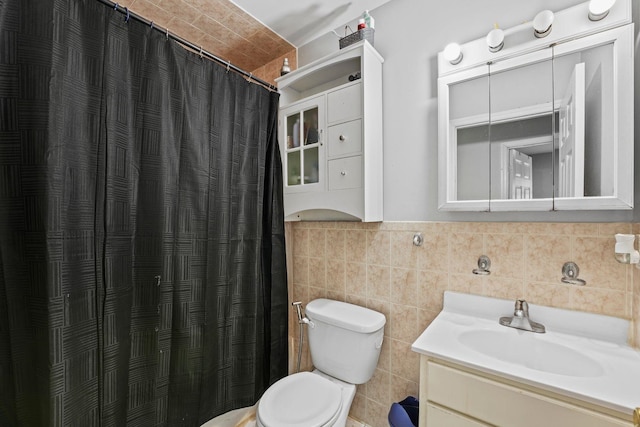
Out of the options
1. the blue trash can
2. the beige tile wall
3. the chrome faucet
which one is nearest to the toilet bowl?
the blue trash can

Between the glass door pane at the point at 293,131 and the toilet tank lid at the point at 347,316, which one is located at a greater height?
the glass door pane at the point at 293,131

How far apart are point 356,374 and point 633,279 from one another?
1.16 metres

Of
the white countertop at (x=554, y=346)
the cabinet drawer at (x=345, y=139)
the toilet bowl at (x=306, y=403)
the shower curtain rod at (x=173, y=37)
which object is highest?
the shower curtain rod at (x=173, y=37)

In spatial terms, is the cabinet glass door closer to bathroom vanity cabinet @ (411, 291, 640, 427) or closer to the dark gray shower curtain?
the dark gray shower curtain

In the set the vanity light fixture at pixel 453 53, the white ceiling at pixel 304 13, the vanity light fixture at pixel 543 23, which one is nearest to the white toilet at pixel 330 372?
the vanity light fixture at pixel 453 53

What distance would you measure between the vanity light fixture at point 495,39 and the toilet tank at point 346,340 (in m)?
1.32

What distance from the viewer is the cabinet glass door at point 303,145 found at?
157 cm

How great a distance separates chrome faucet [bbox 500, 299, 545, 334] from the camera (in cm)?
107

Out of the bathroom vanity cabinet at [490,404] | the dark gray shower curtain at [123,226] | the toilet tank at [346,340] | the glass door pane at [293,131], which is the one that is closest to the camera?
the bathroom vanity cabinet at [490,404]

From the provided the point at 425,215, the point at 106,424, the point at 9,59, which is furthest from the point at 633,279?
the point at 9,59

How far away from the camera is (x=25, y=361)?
879 millimetres

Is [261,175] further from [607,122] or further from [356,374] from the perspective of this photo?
[607,122]

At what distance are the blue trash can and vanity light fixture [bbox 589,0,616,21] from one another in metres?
1.71

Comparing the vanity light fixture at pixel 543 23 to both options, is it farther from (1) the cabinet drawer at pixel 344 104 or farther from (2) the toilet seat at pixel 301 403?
(2) the toilet seat at pixel 301 403
